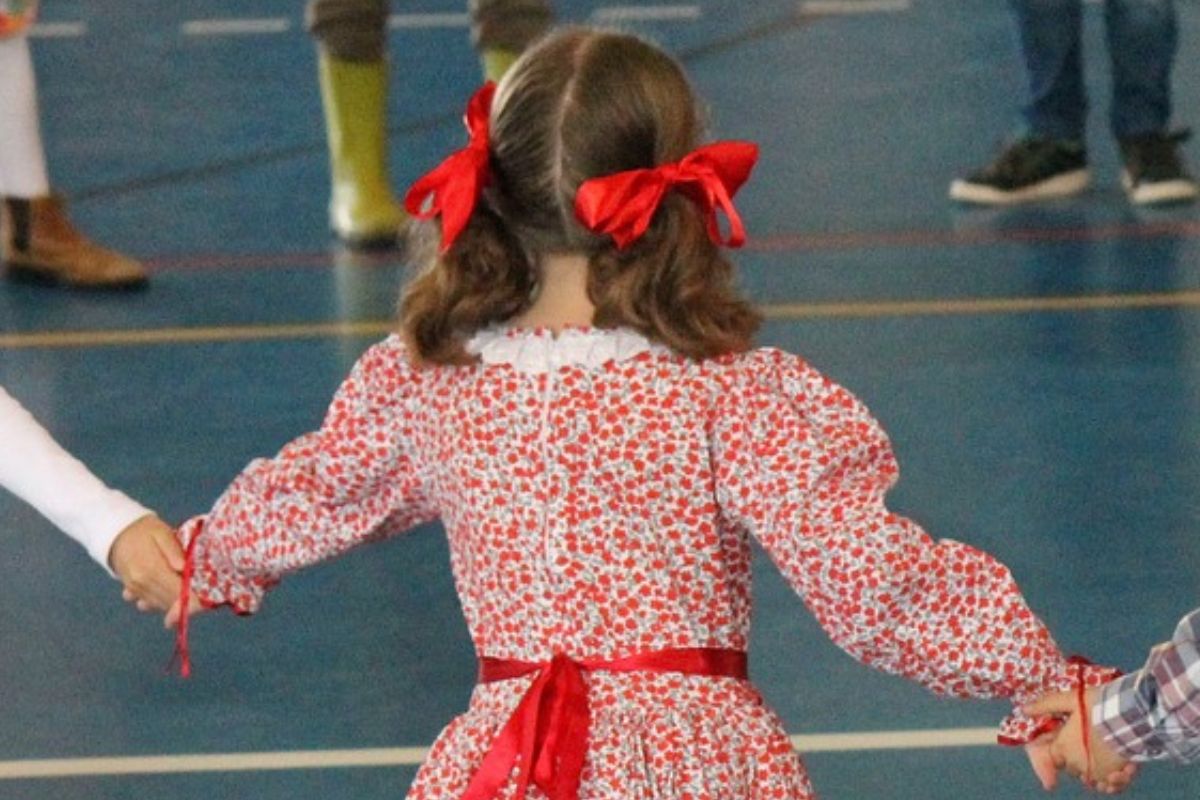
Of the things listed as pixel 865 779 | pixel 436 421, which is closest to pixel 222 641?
pixel 865 779

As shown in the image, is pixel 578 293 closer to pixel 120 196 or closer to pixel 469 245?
pixel 469 245

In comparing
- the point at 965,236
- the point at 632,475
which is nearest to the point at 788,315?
the point at 965,236

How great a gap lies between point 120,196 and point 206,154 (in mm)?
359

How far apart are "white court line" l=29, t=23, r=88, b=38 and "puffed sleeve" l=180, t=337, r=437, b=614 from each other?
547cm

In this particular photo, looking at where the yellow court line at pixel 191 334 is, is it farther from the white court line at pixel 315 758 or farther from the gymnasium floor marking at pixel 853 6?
the gymnasium floor marking at pixel 853 6

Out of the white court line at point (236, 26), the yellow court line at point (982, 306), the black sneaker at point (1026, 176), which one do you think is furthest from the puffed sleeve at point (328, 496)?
the white court line at point (236, 26)

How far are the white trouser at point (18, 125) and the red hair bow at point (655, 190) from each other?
3212 mm

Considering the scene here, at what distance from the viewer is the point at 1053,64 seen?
5.70m

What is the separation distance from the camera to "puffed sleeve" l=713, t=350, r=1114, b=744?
7.27ft

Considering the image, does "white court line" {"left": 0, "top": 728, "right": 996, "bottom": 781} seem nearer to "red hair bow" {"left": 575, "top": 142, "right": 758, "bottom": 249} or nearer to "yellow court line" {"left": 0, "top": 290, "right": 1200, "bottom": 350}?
"red hair bow" {"left": 575, "top": 142, "right": 758, "bottom": 249}

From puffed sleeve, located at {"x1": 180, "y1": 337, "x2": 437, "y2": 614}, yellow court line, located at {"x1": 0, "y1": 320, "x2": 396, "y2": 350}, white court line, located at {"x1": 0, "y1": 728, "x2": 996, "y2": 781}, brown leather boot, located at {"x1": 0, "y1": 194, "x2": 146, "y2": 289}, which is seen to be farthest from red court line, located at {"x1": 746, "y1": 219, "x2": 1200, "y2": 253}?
puffed sleeve, located at {"x1": 180, "y1": 337, "x2": 437, "y2": 614}

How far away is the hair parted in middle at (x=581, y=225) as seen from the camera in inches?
87.2

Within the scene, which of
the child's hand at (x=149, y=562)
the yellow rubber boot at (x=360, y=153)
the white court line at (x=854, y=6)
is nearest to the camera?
the child's hand at (x=149, y=562)

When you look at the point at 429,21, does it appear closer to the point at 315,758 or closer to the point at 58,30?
the point at 58,30
